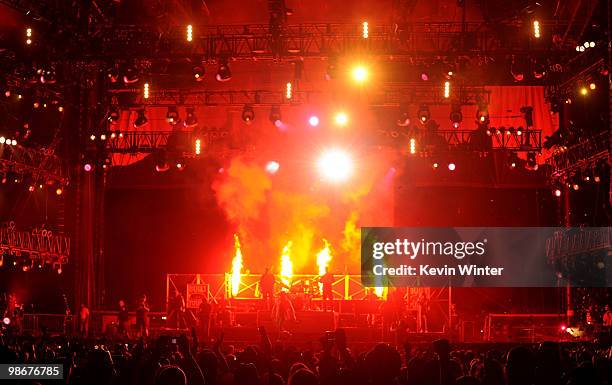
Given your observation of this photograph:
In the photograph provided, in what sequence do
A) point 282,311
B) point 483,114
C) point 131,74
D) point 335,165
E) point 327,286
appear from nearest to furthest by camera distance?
point 131,74, point 282,311, point 483,114, point 327,286, point 335,165

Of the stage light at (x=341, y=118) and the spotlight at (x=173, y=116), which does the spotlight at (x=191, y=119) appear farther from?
the stage light at (x=341, y=118)

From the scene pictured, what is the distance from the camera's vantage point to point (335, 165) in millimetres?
23906

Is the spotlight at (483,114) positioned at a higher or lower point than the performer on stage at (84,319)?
higher

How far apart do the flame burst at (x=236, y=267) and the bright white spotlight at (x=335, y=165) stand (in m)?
3.69

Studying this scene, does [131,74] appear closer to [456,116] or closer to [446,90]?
[446,90]

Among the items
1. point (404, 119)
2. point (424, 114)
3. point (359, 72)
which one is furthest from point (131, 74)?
point (424, 114)

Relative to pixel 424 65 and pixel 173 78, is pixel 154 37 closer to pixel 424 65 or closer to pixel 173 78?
pixel 173 78

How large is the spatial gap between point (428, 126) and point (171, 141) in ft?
26.0

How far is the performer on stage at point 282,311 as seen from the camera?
19938 millimetres

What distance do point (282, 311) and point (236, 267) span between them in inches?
165

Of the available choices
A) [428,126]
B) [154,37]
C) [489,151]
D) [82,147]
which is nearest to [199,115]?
[82,147]

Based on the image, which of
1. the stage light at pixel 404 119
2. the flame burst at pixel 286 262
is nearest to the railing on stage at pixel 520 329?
the stage light at pixel 404 119

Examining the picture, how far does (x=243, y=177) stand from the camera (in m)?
24.8

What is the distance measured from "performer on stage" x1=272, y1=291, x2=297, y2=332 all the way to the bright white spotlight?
5.31 meters
